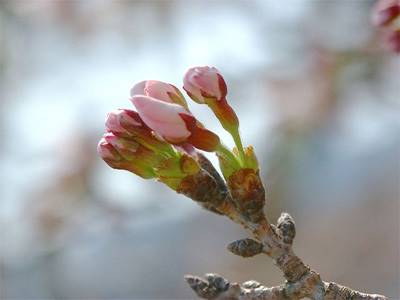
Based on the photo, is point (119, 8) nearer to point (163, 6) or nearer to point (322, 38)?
point (163, 6)

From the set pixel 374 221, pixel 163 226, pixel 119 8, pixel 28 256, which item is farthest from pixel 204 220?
pixel 28 256

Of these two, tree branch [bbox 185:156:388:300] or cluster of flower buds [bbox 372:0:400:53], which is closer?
tree branch [bbox 185:156:388:300]

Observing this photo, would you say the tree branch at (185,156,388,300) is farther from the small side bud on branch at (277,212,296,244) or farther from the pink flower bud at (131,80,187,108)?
the pink flower bud at (131,80,187,108)

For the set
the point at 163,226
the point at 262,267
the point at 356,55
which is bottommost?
the point at 356,55

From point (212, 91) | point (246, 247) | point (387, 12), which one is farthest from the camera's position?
point (387, 12)

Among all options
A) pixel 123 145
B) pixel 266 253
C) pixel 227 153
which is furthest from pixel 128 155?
pixel 266 253

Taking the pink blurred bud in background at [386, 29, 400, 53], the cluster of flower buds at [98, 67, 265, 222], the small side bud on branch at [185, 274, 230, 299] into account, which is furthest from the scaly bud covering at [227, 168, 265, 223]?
the pink blurred bud in background at [386, 29, 400, 53]

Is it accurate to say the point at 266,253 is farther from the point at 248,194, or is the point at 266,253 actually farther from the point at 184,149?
the point at 184,149
